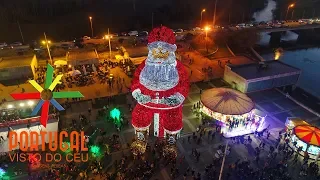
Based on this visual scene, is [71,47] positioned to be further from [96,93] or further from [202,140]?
[202,140]

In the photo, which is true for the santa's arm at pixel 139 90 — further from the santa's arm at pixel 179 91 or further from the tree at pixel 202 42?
the tree at pixel 202 42

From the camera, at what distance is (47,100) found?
25516 millimetres

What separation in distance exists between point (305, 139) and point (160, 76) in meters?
16.7

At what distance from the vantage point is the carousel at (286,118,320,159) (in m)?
28.6

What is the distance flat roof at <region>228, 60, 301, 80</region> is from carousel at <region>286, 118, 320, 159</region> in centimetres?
1125

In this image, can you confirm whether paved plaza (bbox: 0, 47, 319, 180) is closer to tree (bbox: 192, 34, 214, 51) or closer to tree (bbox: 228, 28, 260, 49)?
tree (bbox: 192, 34, 214, 51)

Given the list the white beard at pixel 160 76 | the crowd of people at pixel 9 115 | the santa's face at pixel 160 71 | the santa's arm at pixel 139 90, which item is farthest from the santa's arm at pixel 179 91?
the crowd of people at pixel 9 115

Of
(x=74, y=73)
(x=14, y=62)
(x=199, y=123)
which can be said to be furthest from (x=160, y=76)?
(x=14, y=62)

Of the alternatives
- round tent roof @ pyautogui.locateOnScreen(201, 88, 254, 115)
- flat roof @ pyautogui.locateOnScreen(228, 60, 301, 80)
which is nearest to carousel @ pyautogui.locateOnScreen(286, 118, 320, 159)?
round tent roof @ pyautogui.locateOnScreen(201, 88, 254, 115)

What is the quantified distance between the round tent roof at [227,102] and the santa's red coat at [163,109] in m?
8.25

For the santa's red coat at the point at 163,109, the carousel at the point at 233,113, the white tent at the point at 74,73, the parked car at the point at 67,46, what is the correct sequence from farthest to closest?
1. the parked car at the point at 67,46
2. the white tent at the point at 74,73
3. the carousel at the point at 233,113
4. the santa's red coat at the point at 163,109

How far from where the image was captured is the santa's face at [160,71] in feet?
74.7

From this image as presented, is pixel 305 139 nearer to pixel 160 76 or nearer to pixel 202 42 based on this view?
pixel 160 76

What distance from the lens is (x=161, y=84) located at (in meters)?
23.4
